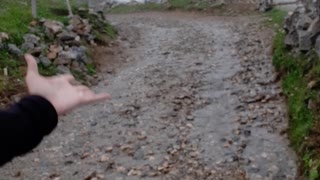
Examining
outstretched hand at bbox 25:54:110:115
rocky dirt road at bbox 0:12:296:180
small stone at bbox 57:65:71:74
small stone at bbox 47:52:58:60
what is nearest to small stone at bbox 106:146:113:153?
rocky dirt road at bbox 0:12:296:180

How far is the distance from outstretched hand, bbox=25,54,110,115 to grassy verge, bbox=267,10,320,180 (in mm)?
4807

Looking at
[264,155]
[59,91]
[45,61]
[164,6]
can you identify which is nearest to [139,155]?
[264,155]

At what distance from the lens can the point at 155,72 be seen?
12.8 meters

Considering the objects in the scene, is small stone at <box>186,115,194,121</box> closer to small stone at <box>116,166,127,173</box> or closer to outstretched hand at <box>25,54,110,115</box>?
small stone at <box>116,166,127,173</box>

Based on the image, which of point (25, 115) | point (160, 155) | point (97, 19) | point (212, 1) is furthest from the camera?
point (212, 1)

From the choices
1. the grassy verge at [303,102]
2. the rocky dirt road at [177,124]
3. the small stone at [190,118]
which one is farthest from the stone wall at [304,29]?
the small stone at [190,118]

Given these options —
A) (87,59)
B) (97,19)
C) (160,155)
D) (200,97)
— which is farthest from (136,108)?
(97,19)

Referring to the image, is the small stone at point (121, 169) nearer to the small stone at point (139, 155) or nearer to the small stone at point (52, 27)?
the small stone at point (139, 155)

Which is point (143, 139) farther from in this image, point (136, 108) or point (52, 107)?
point (52, 107)

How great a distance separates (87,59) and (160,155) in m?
5.81

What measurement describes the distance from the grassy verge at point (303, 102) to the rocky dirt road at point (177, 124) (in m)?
0.21

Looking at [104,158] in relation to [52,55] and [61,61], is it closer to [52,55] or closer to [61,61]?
[61,61]

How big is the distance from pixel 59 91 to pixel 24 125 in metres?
0.21

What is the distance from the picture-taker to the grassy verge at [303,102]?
6868 millimetres
